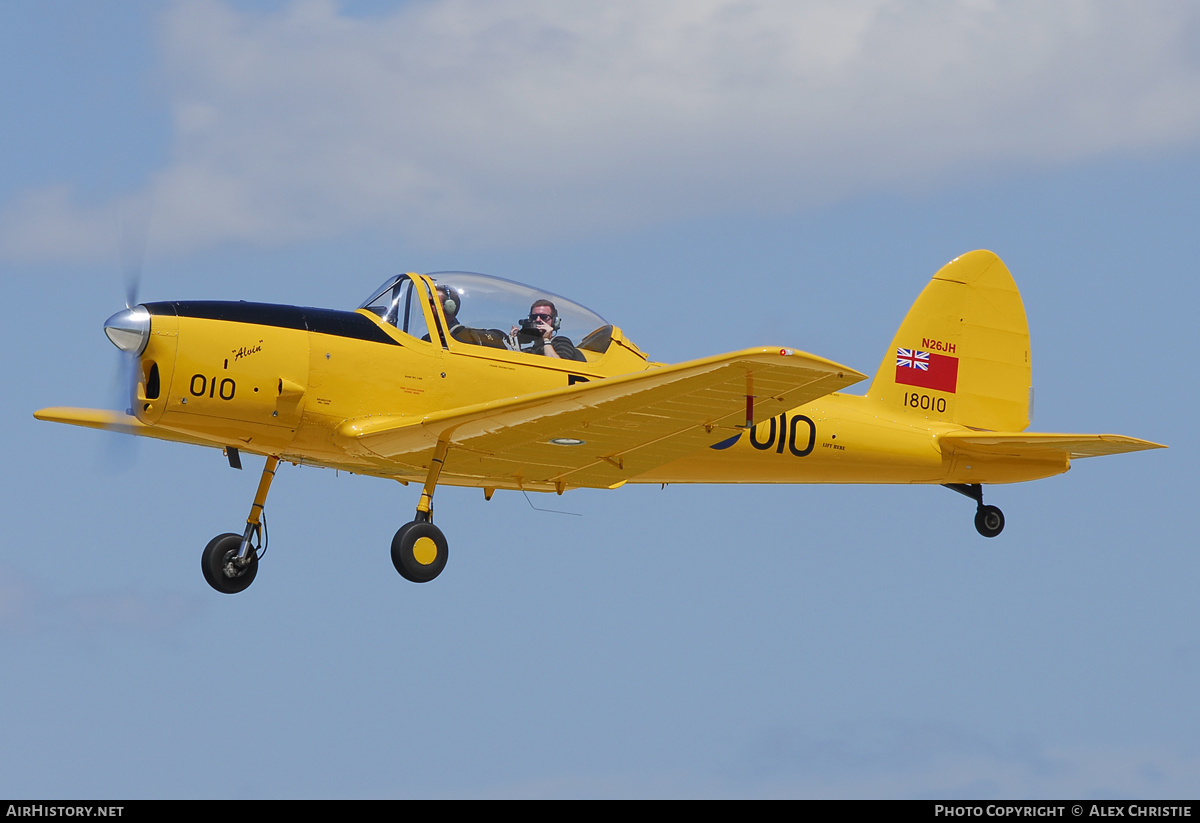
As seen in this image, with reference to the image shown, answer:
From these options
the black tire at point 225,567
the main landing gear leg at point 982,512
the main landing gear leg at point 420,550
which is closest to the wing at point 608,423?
the main landing gear leg at point 420,550

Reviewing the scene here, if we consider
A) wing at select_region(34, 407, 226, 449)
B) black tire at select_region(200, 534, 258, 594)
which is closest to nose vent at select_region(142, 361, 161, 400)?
wing at select_region(34, 407, 226, 449)

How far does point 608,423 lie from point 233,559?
129 inches

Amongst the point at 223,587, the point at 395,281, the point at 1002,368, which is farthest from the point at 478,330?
the point at 1002,368

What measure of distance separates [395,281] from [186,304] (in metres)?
1.70

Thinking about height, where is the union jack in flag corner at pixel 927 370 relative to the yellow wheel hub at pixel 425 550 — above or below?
above

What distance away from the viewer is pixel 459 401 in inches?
513

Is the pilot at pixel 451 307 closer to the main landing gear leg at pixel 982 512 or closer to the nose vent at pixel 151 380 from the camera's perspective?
the nose vent at pixel 151 380

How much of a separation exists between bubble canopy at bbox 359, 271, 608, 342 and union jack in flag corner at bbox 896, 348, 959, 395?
4.57 metres

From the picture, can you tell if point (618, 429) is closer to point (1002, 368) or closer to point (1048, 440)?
point (1048, 440)

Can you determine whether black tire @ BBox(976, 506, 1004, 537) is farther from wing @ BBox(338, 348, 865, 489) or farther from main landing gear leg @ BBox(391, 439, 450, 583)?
main landing gear leg @ BBox(391, 439, 450, 583)

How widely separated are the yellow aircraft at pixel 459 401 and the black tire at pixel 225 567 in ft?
0.04

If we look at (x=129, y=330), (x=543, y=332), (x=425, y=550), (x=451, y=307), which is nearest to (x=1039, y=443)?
(x=543, y=332)

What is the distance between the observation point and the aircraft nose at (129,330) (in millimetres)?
12188

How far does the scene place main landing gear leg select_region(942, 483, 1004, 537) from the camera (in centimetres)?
1611
